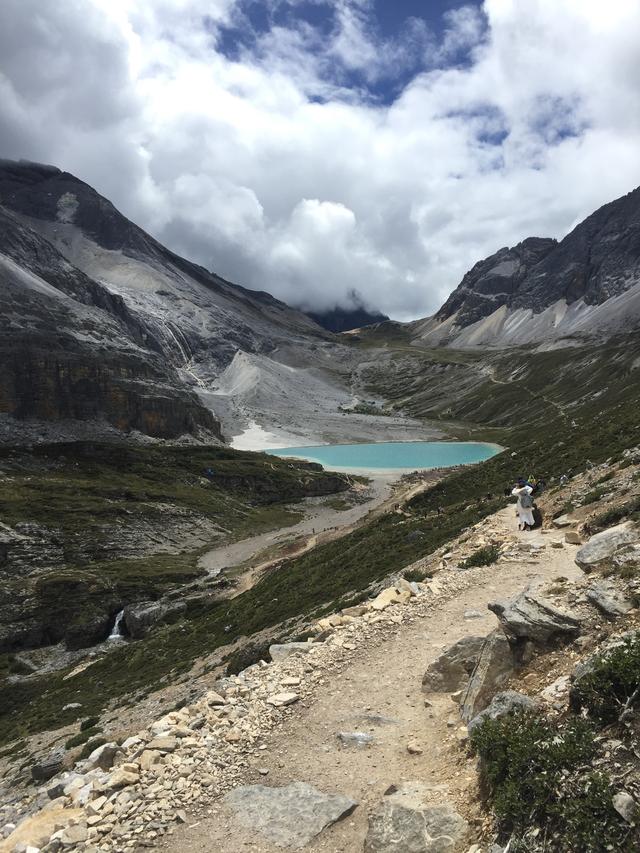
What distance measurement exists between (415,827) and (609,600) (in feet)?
17.7

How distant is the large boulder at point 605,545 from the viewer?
12883 mm

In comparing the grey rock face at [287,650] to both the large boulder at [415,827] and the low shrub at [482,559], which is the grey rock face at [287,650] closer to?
the large boulder at [415,827]

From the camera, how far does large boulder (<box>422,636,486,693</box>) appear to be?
11.0 metres

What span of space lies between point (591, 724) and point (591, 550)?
8.20 m

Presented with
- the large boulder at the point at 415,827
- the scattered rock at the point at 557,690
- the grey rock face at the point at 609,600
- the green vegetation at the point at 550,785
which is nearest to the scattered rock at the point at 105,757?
the large boulder at the point at 415,827

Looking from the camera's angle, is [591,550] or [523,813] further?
[591,550]

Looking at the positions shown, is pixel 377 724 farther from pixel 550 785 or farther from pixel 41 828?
pixel 41 828

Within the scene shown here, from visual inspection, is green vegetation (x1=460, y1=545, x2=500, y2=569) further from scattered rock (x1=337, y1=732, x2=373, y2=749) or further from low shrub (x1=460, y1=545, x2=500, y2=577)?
scattered rock (x1=337, y1=732, x2=373, y2=749)

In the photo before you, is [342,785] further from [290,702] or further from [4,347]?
[4,347]

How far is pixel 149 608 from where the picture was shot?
50.8 meters

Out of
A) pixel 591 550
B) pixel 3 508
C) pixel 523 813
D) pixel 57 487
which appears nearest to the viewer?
pixel 523 813

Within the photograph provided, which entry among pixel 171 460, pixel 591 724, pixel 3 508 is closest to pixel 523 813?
pixel 591 724

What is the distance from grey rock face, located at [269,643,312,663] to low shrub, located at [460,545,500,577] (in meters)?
6.84

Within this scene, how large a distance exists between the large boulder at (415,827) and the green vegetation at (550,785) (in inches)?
27.2
